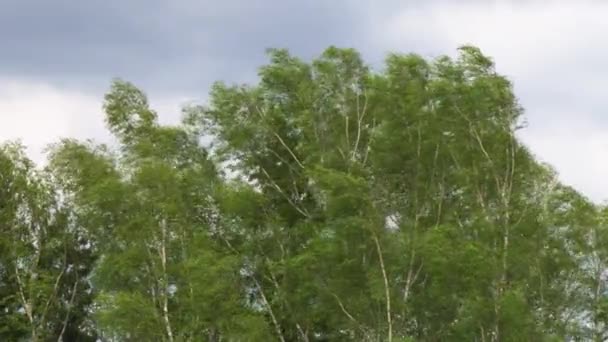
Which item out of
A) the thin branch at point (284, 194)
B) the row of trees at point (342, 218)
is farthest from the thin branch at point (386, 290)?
the thin branch at point (284, 194)

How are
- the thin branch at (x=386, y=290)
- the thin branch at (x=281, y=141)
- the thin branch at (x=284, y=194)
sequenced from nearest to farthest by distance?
1. the thin branch at (x=386, y=290)
2. the thin branch at (x=284, y=194)
3. the thin branch at (x=281, y=141)

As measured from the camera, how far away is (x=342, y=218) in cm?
3394

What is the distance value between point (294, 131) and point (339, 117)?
2.40 m

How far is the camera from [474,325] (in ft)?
112

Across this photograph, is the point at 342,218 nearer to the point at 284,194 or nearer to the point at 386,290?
the point at 386,290

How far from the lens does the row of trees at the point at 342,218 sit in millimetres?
34344

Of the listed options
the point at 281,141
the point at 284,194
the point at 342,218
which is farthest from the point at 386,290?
the point at 281,141

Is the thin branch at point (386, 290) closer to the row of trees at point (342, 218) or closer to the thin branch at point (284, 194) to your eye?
the row of trees at point (342, 218)

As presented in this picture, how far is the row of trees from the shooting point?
113 feet

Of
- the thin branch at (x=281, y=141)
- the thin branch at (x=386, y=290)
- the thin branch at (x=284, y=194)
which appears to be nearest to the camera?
the thin branch at (x=386, y=290)

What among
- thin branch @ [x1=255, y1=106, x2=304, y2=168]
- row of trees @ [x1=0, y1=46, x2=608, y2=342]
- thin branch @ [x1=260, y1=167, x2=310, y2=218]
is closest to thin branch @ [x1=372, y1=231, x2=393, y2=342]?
row of trees @ [x1=0, y1=46, x2=608, y2=342]

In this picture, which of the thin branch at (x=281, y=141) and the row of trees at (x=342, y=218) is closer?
the row of trees at (x=342, y=218)

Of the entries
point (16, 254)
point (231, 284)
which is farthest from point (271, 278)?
point (16, 254)

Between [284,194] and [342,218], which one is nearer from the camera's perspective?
[342,218]
